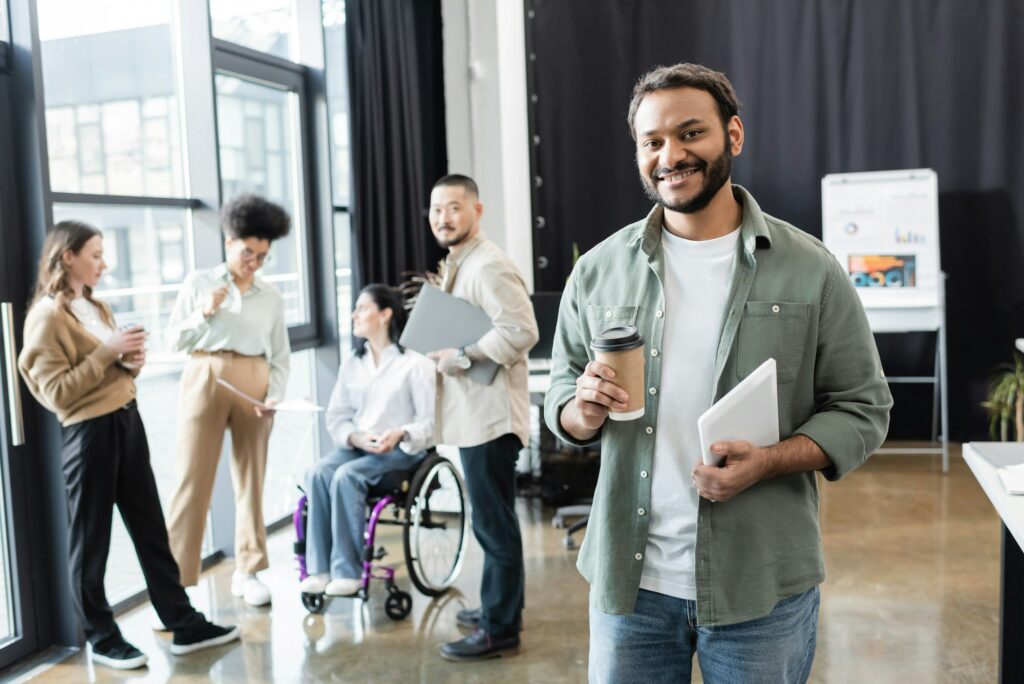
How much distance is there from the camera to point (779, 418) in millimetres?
1524

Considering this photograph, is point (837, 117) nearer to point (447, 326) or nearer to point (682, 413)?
point (447, 326)

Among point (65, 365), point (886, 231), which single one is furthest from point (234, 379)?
point (886, 231)

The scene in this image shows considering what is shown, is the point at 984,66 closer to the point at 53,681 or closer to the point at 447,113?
the point at 447,113

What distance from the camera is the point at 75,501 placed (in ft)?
10.2

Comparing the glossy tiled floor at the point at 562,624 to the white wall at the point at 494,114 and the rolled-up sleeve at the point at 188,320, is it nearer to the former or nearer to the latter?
the rolled-up sleeve at the point at 188,320

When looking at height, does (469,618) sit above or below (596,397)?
below

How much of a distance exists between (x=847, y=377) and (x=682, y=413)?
0.26 m

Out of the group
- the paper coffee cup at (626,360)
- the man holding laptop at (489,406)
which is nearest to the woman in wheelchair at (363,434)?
the man holding laptop at (489,406)

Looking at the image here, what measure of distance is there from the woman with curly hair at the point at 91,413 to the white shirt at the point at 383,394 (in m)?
0.84

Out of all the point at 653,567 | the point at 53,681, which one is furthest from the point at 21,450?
the point at 653,567

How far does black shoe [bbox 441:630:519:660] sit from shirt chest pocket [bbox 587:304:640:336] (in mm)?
1881

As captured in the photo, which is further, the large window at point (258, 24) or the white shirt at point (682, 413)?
the large window at point (258, 24)

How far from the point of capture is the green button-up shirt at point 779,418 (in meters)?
1.49

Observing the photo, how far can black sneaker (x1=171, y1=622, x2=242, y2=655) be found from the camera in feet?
10.9
